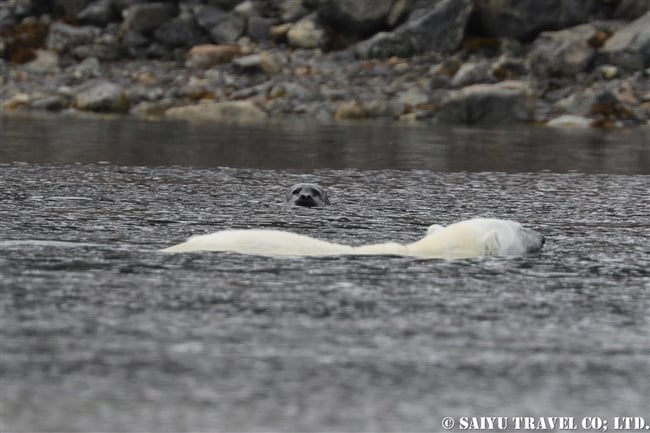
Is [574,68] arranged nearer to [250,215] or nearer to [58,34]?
[58,34]

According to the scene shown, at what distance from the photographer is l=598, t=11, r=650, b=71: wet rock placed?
61.9m

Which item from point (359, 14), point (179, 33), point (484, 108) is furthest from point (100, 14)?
point (484, 108)

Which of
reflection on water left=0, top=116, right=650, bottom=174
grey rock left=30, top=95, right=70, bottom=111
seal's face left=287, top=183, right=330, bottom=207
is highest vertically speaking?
grey rock left=30, top=95, right=70, bottom=111

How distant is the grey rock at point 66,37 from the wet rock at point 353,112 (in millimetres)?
22912

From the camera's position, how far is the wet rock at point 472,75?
62312 millimetres

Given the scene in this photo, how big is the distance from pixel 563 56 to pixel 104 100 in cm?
2264

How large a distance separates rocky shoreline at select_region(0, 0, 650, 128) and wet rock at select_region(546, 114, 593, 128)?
0.14 metres

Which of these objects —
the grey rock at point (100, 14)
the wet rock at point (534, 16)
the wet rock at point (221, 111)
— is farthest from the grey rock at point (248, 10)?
the wet rock at point (221, 111)

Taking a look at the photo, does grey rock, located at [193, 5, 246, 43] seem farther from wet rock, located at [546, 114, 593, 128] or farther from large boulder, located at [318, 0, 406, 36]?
wet rock, located at [546, 114, 593, 128]

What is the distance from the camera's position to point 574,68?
62.5m

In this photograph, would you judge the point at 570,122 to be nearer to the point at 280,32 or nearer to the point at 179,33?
the point at 280,32

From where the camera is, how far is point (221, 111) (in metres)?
57.8

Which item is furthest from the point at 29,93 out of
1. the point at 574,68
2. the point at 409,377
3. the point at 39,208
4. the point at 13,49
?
the point at 409,377

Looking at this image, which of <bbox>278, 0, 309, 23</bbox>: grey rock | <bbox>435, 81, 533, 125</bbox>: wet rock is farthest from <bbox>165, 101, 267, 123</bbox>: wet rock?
<bbox>278, 0, 309, 23</bbox>: grey rock
